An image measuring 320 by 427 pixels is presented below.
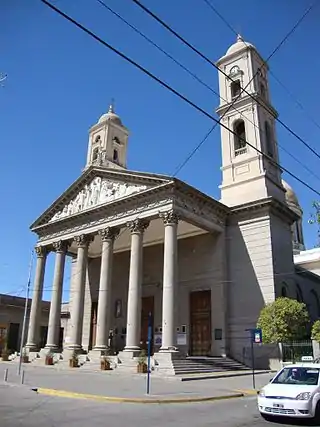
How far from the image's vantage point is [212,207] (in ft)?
103

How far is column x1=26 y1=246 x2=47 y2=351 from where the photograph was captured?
33.4 meters

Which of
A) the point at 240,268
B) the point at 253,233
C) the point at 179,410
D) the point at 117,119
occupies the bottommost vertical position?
the point at 179,410

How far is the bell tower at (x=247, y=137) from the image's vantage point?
3341 cm

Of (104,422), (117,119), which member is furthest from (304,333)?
(117,119)

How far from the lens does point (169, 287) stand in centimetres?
2498

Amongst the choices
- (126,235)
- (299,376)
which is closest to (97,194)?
(126,235)

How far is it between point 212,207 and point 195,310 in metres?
8.32

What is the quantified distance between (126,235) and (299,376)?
26463 mm

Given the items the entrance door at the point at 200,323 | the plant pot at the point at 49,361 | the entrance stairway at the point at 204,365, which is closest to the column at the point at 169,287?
the entrance stairway at the point at 204,365

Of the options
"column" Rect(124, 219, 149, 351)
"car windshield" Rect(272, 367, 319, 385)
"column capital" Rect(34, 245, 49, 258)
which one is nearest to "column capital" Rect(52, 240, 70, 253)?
"column capital" Rect(34, 245, 49, 258)

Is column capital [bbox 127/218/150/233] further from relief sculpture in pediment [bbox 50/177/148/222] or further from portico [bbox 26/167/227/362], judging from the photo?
relief sculpture in pediment [bbox 50/177/148/222]

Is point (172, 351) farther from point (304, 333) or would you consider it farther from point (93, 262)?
point (93, 262)

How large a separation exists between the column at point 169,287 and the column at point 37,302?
549 inches

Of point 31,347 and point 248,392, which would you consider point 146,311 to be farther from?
point 248,392
